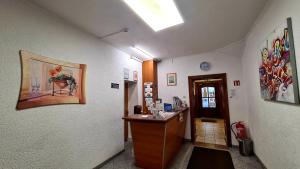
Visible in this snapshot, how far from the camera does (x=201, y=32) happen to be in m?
2.74

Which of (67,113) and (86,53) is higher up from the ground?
(86,53)

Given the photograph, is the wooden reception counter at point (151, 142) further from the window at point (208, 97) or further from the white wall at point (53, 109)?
the window at point (208, 97)

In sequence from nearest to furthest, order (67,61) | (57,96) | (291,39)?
(291,39)
(57,96)
(67,61)

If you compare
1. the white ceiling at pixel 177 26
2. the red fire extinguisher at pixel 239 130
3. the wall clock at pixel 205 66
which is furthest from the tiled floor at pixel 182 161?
the white ceiling at pixel 177 26

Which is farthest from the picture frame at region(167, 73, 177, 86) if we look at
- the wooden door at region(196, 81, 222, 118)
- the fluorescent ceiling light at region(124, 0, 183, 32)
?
the wooden door at region(196, 81, 222, 118)

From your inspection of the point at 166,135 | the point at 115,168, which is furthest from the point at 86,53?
the point at 115,168

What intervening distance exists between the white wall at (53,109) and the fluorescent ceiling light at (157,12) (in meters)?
1.28

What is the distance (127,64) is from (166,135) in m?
2.35

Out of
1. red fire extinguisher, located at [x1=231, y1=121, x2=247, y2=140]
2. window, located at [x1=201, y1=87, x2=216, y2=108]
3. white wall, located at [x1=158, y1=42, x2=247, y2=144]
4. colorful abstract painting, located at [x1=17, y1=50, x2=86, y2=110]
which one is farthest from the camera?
window, located at [x1=201, y1=87, x2=216, y2=108]

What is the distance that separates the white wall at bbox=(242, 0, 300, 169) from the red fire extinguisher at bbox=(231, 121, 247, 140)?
0.57 m

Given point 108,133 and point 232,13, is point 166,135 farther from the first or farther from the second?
point 232,13

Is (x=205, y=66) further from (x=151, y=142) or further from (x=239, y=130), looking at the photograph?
(x=151, y=142)

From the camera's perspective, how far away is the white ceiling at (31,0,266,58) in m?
1.89

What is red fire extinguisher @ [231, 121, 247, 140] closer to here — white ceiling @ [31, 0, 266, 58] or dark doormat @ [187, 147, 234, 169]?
dark doormat @ [187, 147, 234, 169]
